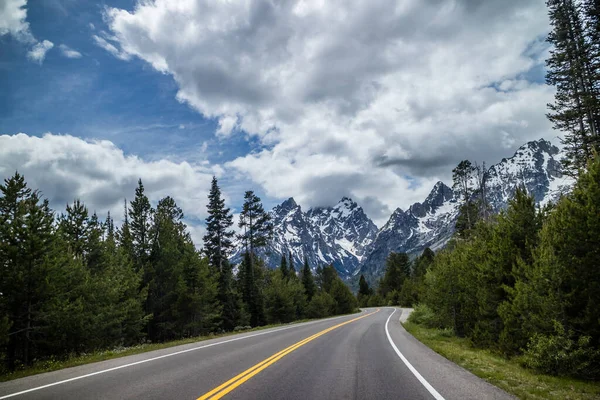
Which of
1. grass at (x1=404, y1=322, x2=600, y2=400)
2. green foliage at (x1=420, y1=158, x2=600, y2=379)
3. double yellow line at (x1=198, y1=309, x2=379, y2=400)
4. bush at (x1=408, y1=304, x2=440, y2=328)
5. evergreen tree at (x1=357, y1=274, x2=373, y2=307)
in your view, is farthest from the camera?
evergreen tree at (x1=357, y1=274, x2=373, y2=307)

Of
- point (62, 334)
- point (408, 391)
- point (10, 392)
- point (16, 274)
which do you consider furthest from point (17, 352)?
point (408, 391)

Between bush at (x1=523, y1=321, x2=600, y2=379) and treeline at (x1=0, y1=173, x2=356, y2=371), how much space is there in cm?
1805

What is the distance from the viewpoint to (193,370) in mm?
8680

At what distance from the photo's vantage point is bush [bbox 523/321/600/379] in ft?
28.6

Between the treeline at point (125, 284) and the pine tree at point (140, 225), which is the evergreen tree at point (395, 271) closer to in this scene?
the treeline at point (125, 284)

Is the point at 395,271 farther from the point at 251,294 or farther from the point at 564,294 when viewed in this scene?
the point at 564,294

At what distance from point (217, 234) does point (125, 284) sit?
19.0m

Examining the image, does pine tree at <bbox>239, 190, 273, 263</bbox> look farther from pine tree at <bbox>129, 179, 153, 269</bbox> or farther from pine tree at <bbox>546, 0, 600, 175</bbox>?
pine tree at <bbox>546, 0, 600, 175</bbox>

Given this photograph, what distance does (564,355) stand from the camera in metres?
8.92

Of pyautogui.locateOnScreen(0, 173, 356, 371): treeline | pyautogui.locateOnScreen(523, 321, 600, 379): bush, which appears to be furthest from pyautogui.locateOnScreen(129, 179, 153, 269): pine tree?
pyautogui.locateOnScreen(523, 321, 600, 379): bush

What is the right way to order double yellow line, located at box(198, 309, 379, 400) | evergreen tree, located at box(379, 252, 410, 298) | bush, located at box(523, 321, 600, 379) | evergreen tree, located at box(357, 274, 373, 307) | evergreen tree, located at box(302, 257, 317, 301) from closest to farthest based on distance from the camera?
double yellow line, located at box(198, 309, 379, 400)
bush, located at box(523, 321, 600, 379)
evergreen tree, located at box(302, 257, 317, 301)
evergreen tree, located at box(379, 252, 410, 298)
evergreen tree, located at box(357, 274, 373, 307)

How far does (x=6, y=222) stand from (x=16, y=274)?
2.54m

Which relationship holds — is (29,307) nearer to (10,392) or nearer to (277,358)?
(10,392)

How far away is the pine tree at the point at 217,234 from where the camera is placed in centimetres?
4628
